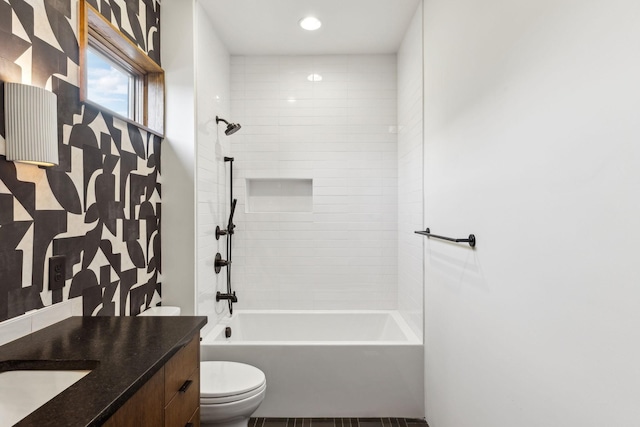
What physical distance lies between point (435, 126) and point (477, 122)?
59 cm

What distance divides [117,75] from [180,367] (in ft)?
5.45

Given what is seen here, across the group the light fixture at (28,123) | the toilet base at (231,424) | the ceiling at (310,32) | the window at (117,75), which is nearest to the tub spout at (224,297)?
the toilet base at (231,424)

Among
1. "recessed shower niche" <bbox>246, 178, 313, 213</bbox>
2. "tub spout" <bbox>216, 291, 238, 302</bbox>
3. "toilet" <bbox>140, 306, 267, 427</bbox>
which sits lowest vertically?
"toilet" <bbox>140, 306, 267, 427</bbox>

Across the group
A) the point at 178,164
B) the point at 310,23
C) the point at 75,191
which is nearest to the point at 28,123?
the point at 75,191

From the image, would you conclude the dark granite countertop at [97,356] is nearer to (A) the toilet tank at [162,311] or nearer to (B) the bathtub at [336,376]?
(A) the toilet tank at [162,311]

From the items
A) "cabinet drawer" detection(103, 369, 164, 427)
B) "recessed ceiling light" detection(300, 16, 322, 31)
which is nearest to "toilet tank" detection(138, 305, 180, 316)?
"cabinet drawer" detection(103, 369, 164, 427)

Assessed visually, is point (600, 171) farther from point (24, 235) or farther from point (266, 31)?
point (266, 31)

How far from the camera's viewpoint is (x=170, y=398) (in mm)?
1077

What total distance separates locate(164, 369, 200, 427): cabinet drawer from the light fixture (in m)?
0.89

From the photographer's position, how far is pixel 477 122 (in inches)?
59.4

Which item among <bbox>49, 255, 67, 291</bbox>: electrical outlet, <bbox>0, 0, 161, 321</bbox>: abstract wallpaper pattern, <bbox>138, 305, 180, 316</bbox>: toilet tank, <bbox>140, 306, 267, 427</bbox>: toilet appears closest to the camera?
<bbox>0, 0, 161, 321</bbox>: abstract wallpaper pattern

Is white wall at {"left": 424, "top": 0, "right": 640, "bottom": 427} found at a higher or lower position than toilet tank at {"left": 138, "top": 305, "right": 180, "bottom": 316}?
higher

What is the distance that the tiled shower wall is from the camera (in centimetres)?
314

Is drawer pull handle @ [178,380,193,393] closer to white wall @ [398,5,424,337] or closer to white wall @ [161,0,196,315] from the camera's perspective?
white wall @ [161,0,196,315]
